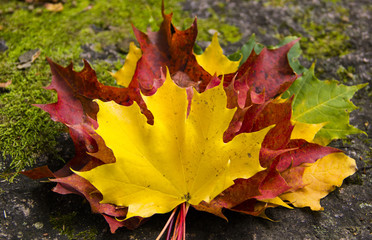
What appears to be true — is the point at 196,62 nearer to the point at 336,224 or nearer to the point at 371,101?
the point at 336,224

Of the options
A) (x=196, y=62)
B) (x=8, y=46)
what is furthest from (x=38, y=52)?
(x=196, y=62)

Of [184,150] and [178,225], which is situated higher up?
[184,150]

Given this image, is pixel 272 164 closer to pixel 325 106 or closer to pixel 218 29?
pixel 325 106

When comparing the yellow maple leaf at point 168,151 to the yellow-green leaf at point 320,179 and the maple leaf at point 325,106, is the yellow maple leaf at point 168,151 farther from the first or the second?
the maple leaf at point 325,106

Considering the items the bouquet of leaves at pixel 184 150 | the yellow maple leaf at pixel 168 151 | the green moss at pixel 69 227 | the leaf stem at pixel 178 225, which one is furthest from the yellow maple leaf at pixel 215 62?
the green moss at pixel 69 227

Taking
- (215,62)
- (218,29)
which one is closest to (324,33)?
(218,29)
